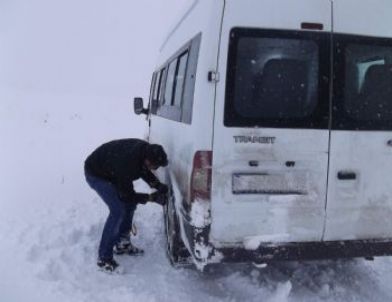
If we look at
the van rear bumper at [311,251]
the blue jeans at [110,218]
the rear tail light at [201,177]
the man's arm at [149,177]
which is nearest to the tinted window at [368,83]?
the van rear bumper at [311,251]

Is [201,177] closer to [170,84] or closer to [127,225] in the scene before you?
[127,225]

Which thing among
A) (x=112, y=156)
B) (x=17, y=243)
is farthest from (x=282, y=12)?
(x=17, y=243)

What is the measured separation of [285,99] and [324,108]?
1.14ft

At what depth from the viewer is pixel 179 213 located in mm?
5027

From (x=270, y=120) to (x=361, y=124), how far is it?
2.76ft

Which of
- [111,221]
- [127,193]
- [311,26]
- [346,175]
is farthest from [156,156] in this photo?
[311,26]

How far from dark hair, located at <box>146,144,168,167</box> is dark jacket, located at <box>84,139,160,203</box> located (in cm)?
11

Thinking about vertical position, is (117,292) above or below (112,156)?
below

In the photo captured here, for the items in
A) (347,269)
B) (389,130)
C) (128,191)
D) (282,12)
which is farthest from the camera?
(347,269)

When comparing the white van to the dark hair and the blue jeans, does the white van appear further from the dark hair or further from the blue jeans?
the blue jeans

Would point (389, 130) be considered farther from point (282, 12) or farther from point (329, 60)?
point (282, 12)

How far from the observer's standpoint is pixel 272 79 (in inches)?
177

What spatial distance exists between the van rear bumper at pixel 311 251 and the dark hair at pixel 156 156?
47.7 inches

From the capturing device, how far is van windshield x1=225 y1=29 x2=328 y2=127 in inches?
174
